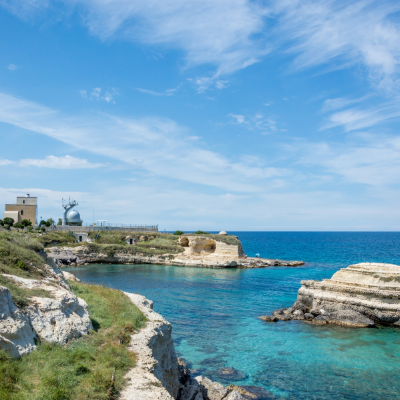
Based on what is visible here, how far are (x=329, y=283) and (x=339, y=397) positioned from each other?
47.1ft

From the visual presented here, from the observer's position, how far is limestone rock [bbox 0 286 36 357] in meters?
7.29

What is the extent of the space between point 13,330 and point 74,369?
5.60 feet

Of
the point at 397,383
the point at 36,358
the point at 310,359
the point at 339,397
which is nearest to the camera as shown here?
the point at 36,358

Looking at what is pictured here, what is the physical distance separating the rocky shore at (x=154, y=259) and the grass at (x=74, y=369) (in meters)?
48.9

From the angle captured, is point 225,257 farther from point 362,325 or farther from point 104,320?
point 104,320

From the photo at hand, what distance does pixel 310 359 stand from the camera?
17.2 metres

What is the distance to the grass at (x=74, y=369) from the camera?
254 inches

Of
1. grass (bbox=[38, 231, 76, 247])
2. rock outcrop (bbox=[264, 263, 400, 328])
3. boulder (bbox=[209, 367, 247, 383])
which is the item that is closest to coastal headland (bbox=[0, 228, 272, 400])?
boulder (bbox=[209, 367, 247, 383])

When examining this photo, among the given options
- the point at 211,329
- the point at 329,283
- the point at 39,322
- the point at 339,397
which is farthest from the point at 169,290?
the point at 39,322

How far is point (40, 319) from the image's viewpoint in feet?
29.3

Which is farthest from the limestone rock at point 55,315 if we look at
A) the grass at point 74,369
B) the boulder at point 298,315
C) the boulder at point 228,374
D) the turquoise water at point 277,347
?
the boulder at point 298,315

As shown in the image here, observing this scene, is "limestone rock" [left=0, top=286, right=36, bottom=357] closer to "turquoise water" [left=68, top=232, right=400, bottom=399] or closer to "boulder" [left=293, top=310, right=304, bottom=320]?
"turquoise water" [left=68, top=232, right=400, bottom=399]

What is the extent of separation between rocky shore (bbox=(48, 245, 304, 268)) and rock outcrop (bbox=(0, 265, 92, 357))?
4845 centimetres

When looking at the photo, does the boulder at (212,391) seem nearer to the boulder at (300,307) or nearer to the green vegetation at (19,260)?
the green vegetation at (19,260)
